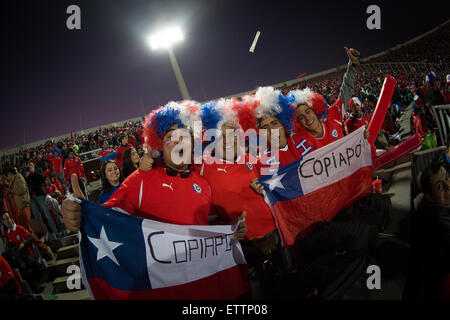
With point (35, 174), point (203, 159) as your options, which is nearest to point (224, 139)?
point (203, 159)

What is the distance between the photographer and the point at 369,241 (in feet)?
7.67

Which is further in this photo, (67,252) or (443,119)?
(67,252)

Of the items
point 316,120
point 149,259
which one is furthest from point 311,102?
point 149,259

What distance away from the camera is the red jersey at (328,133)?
316 cm

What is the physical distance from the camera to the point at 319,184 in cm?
286

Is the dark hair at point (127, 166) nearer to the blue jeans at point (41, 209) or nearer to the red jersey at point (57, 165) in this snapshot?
the blue jeans at point (41, 209)

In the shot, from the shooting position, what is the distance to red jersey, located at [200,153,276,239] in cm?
247

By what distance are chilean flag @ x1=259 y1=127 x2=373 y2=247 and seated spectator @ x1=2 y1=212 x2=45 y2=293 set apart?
18.7 ft

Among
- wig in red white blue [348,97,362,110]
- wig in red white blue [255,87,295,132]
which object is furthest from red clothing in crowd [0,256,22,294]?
wig in red white blue [348,97,362,110]

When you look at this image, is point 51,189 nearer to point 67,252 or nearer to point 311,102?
point 67,252

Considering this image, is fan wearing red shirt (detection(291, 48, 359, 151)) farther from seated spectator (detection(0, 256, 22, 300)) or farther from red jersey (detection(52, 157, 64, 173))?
red jersey (detection(52, 157, 64, 173))

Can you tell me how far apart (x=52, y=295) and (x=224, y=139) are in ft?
17.5

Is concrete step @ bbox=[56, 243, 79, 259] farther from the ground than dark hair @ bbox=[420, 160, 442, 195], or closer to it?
closer to it

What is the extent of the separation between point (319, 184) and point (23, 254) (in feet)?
20.7
